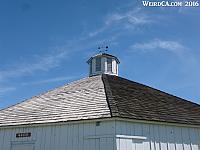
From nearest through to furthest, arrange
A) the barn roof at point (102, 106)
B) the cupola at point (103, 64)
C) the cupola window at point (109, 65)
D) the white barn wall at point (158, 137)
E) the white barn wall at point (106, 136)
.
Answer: the white barn wall at point (106, 136) < the white barn wall at point (158, 137) < the barn roof at point (102, 106) < the cupola at point (103, 64) < the cupola window at point (109, 65)

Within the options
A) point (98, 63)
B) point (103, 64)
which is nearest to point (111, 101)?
point (103, 64)

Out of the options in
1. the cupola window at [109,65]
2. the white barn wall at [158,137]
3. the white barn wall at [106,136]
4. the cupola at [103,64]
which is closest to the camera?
the white barn wall at [106,136]

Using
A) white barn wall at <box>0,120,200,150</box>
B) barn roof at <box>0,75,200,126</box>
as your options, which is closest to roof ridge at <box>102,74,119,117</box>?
barn roof at <box>0,75,200,126</box>

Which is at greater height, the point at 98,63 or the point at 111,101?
the point at 98,63

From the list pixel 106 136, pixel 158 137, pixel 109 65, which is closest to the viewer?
pixel 106 136

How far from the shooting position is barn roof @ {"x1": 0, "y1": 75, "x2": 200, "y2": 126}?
12297 mm

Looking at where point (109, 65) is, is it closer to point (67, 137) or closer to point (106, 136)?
point (67, 137)

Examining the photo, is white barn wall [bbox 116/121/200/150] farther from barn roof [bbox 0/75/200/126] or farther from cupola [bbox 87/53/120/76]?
cupola [bbox 87/53/120/76]

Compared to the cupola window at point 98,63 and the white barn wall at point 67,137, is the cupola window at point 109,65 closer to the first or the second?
the cupola window at point 98,63

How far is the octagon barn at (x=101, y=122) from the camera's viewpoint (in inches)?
454

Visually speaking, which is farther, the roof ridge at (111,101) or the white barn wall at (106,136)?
the roof ridge at (111,101)

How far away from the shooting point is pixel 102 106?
40.4 ft

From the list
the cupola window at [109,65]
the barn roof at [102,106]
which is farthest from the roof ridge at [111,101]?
the cupola window at [109,65]

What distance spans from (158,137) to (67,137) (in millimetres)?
3789
